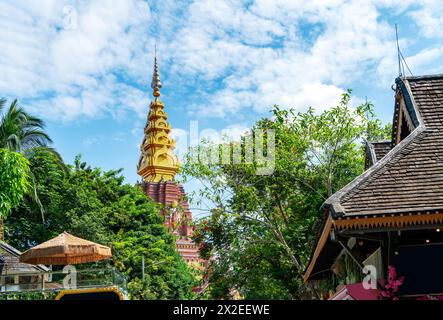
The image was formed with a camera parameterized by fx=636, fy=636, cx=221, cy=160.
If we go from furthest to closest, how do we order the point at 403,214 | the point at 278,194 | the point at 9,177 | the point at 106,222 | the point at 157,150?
the point at 157,150 → the point at 106,222 → the point at 278,194 → the point at 9,177 → the point at 403,214

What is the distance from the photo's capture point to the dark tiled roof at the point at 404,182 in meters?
8.94

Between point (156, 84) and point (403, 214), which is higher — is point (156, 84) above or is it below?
above

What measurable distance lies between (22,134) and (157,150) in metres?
35.4

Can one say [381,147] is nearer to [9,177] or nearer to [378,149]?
[378,149]

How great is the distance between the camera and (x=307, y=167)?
2305 cm

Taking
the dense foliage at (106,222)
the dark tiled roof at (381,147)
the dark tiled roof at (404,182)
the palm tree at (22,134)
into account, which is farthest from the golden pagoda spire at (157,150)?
the dark tiled roof at (404,182)

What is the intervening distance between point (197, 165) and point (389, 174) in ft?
41.9

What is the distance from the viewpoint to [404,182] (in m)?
9.39

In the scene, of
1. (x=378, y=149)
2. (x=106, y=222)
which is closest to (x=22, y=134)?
(x=106, y=222)

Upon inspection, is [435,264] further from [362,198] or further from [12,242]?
[12,242]

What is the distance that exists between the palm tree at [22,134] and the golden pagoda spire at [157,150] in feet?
105

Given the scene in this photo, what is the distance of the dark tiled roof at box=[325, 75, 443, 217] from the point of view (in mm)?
8938
